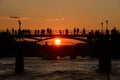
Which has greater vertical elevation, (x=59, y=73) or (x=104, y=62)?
(x=104, y=62)

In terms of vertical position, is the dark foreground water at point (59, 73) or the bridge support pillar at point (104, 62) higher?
the bridge support pillar at point (104, 62)

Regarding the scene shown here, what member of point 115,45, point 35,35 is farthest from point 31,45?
point 115,45

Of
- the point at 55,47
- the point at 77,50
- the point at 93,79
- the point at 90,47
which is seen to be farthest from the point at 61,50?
the point at 93,79

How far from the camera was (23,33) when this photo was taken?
4220 inches

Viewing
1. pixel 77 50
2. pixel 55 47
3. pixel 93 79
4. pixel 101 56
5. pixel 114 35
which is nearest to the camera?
pixel 93 79

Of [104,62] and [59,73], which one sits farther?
[104,62]

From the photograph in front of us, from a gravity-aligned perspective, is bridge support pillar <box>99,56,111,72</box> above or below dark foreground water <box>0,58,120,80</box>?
above

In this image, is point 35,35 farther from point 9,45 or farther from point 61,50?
point 61,50

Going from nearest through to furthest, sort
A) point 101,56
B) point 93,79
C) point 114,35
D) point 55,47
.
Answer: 1. point 93,79
2. point 114,35
3. point 101,56
4. point 55,47

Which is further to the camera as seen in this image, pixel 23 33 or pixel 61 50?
pixel 61 50

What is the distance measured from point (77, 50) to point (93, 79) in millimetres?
31942

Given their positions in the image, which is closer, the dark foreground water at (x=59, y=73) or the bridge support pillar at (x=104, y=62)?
the dark foreground water at (x=59, y=73)

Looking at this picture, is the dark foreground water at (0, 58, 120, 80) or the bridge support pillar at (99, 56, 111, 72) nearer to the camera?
the dark foreground water at (0, 58, 120, 80)

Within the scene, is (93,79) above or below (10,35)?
below
